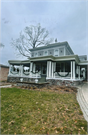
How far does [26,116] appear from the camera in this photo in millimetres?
2488

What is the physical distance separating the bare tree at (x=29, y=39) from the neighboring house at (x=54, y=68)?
5.85 m

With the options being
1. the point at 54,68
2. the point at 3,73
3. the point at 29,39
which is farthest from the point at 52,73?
the point at 29,39

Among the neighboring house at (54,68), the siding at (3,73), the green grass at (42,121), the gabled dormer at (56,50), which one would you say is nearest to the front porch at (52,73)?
the neighboring house at (54,68)

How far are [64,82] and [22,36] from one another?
18.3m

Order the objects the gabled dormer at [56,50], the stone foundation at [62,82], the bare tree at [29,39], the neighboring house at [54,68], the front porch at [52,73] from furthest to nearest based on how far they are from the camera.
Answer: the bare tree at [29,39] < the gabled dormer at [56,50] < the neighboring house at [54,68] < the front porch at [52,73] < the stone foundation at [62,82]

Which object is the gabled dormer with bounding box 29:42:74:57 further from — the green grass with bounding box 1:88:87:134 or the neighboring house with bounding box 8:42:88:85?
the green grass with bounding box 1:88:87:134

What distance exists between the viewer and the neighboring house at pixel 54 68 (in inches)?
343

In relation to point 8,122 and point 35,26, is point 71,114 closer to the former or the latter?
point 8,122

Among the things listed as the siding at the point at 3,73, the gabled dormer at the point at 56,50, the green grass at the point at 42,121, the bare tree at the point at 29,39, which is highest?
the bare tree at the point at 29,39

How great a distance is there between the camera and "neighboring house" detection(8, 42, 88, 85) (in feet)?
28.6

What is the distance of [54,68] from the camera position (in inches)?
411

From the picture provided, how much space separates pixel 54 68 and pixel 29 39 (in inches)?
583

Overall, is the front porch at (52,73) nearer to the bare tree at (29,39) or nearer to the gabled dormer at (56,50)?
the gabled dormer at (56,50)

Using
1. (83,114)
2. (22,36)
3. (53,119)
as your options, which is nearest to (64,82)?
(83,114)
